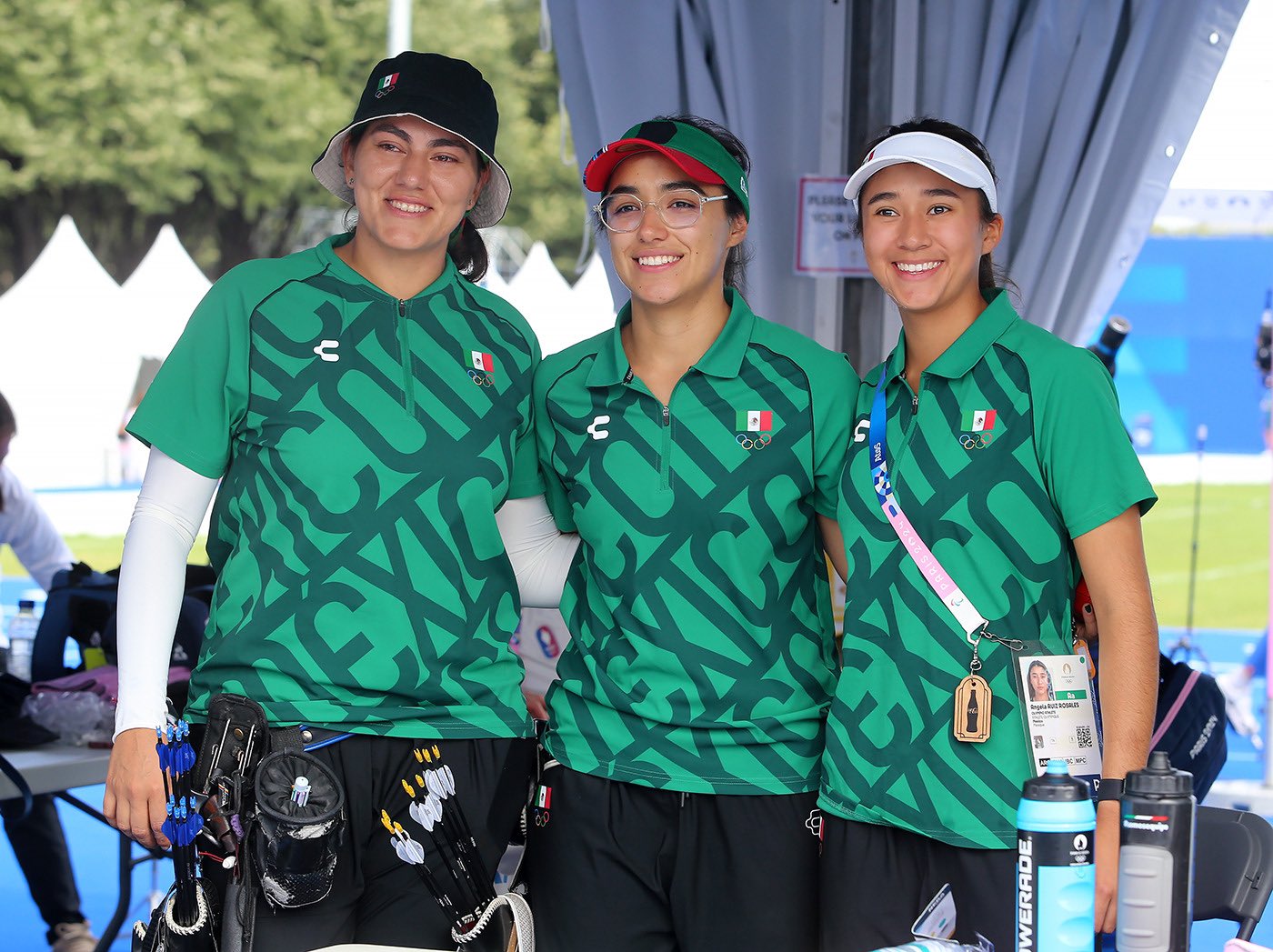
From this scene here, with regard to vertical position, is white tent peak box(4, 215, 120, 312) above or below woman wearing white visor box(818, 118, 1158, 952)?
above

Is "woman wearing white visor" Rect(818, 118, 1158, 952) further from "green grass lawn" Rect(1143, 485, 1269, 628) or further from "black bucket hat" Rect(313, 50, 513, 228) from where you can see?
"green grass lawn" Rect(1143, 485, 1269, 628)

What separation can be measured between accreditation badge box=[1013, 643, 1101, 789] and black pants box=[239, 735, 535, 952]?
0.75m

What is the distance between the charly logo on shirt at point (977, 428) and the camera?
1798mm

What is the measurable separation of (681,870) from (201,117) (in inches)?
Result: 687

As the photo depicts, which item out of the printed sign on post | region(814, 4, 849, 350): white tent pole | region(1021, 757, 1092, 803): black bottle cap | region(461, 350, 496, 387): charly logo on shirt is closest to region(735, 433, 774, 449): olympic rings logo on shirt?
region(461, 350, 496, 387): charly logo on shirt

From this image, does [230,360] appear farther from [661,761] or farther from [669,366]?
[661,761]

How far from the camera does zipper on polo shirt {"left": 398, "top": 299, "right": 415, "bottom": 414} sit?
1932mm

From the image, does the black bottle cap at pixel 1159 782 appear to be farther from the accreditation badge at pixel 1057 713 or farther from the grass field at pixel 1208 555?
the grass field at pixel 1208 555

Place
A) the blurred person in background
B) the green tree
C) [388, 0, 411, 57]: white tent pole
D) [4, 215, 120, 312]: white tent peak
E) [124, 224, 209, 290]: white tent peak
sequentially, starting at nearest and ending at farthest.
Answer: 1. the blurred person in background
2. [4, 215, 120, 312]: white tent peak
3. [124, 224, 209, 290]: white tent peak
4. [388, 0, 411, 57]: white tent pole
5. the green tree

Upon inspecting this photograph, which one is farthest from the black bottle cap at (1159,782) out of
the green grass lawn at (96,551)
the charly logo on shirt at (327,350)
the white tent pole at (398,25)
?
the green grass lawn at (96,551)

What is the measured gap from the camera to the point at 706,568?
1897 millimetres

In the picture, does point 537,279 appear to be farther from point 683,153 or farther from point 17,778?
point 683,153

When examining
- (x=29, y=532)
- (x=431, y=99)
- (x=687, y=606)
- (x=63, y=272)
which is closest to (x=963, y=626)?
(x=687, y=606)

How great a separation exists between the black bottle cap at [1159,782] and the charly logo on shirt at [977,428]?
0.67m
